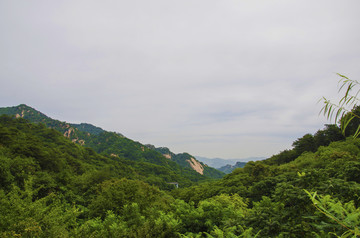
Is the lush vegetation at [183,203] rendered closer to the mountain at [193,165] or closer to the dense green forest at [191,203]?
the dense green forest at [191,203]

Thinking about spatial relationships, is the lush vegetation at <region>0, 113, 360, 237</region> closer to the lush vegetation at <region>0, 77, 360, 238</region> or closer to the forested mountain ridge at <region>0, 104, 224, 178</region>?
the lush vegetation at <region>0, 77, 360, 238</region>

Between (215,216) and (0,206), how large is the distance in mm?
11478

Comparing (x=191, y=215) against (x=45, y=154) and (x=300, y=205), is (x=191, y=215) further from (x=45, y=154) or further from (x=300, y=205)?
(x=45, y=154)

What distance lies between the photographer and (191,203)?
10.9 metres

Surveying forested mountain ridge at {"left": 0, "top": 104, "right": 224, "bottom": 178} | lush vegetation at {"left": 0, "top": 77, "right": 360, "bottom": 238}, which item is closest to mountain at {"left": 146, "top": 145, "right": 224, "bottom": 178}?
forested mountain ridge at {"left": 0, "top": 104, "right": 224, "bottom": 178}

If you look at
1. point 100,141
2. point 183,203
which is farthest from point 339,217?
point 100,141

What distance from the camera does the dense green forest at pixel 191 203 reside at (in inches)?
167

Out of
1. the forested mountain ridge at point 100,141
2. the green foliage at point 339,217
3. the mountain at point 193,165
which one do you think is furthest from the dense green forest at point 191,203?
the mountain at point 193,165

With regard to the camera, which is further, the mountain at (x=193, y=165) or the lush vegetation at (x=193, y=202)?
the mountain at (x=193, y=165)

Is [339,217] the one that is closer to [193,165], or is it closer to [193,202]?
[193,202]

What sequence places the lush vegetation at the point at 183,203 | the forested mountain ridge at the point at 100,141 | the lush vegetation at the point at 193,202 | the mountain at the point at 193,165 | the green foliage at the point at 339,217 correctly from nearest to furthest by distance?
the green foliage at the point at 339,217
the lush vegetation at the point at 193,202
the lush vegetation at the point at 183,203
the forested mountain ridge at the point at 100,141
the mountain at the point at 193,165

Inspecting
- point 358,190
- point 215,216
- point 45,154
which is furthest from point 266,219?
point 45,154

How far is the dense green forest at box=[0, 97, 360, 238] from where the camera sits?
4.23 metres

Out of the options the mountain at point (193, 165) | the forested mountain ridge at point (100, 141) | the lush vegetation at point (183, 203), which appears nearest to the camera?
the lush vegetation at point (183, 203)
